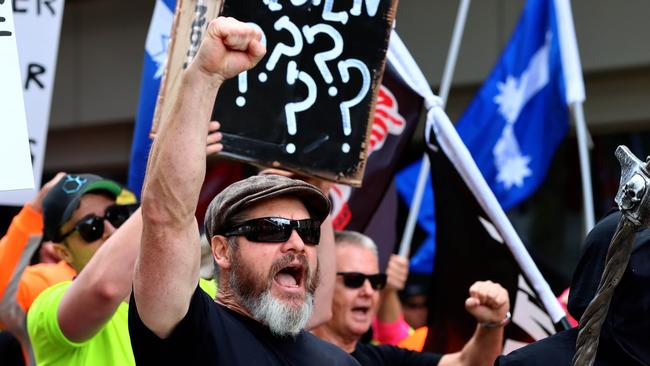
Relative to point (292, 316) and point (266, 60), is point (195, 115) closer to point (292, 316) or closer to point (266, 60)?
point (292, 316)

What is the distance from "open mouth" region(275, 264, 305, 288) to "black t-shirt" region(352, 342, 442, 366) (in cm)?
A: 141

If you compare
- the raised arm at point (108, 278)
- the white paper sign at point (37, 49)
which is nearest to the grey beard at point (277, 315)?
the raised arm at point (108, 278)

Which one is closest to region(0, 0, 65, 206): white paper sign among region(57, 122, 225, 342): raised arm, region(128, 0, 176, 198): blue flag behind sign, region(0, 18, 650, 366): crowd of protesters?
region(128, 0, 176, 198): blue flag behind sign

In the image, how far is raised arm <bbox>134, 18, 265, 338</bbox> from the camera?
2.84m

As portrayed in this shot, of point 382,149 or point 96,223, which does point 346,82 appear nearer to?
point 96,223

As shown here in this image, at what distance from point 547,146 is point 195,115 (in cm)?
436

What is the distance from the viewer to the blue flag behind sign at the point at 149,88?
5918 millimetres

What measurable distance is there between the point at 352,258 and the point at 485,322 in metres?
1.11

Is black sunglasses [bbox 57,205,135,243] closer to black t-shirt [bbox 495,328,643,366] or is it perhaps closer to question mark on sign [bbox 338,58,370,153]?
question mark on sign [bbox 338,58,370,153]

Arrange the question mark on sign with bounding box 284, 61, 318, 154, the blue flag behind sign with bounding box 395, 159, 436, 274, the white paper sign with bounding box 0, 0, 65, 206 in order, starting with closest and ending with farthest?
1. the question mark on sign with bounding box 284, 61, 318, 154
2. the white paper sign with bounding box 0, 0, 65, 206
3. the blue flag behind sign with bounding box 395, 159, 436, 274

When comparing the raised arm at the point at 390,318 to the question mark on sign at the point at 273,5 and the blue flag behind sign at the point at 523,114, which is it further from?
the question mark on sign at the point at 273,5

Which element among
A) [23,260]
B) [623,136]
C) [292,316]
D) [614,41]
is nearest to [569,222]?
[623,136]

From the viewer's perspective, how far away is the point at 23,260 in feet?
16.2

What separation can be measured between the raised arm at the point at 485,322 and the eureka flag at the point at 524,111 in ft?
8.13
